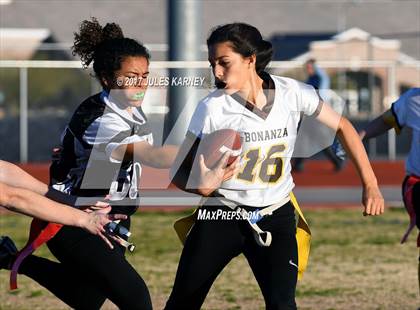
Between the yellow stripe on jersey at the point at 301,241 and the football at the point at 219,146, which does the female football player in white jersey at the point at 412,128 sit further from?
the football at the point at 219,146

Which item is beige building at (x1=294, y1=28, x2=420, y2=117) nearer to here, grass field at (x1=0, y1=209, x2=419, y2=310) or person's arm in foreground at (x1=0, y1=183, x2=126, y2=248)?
grass field at (x1=0, y1=209, x2=419, y2=310)

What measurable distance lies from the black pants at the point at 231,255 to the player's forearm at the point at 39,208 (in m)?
1.18

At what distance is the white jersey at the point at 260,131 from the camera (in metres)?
5.84

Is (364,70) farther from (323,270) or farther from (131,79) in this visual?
(131,79)

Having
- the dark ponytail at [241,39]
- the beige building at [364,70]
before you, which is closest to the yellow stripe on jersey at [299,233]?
the dark ponytail at [241,39]

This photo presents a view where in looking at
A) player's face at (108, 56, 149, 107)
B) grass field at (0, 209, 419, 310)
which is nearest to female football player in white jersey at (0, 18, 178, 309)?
player's face at (108, 56, 149, 107)

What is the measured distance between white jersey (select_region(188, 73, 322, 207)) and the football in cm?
8

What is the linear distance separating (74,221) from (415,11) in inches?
1348

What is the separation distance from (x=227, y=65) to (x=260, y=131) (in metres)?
0.39

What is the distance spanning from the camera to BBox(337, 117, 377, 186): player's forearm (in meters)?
5.90

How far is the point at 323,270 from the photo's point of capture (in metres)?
10.1

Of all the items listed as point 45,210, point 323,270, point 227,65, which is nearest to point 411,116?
point 227,65

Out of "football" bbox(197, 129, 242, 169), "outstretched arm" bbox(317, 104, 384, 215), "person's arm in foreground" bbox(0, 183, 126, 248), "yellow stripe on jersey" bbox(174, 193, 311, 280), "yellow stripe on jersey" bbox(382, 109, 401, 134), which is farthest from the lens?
"yellow stripe on jersey" bbox(382, 109, 401, 134)

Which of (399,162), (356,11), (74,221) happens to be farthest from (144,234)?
(356,11)
